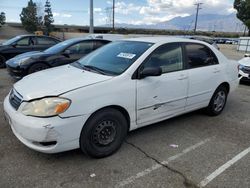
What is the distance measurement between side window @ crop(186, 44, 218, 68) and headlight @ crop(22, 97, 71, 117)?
7.79 ft

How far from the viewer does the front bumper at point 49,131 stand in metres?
2.75

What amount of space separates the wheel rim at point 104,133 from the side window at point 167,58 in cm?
101

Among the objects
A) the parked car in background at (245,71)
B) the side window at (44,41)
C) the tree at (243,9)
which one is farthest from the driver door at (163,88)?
the tree at (243,9)

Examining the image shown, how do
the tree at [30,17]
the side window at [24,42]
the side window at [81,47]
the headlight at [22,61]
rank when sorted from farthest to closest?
the tree at [30,17] → the side window at [24,42] → the side window at [81,47] → the headlight at [22,61]

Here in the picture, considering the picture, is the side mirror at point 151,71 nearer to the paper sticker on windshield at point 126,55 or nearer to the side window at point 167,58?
the side window at point 167,58

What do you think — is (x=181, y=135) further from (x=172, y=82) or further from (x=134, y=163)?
(x=134, y=163)

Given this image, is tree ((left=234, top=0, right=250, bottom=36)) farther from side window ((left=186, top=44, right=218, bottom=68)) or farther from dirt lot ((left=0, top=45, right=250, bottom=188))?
dirt lot ((left=0, top=45, right=250, bottom=188))

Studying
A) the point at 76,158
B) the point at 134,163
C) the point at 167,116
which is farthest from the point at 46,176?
the point at 167,116

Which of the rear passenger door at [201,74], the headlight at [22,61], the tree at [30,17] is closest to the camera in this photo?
the rear passenger door at [201,74]

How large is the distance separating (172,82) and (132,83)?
0.81 meters

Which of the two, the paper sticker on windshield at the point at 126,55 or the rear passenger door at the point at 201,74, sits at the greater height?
the paper sticker on windshield at the point at 126,55

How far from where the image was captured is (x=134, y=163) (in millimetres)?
3143

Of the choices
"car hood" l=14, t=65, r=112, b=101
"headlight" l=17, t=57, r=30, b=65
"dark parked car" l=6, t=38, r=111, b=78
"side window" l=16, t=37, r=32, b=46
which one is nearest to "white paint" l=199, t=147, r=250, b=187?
"car hood" l=14, t=65, r=112, b=101

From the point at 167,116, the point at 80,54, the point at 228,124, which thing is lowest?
the point at 228,124
